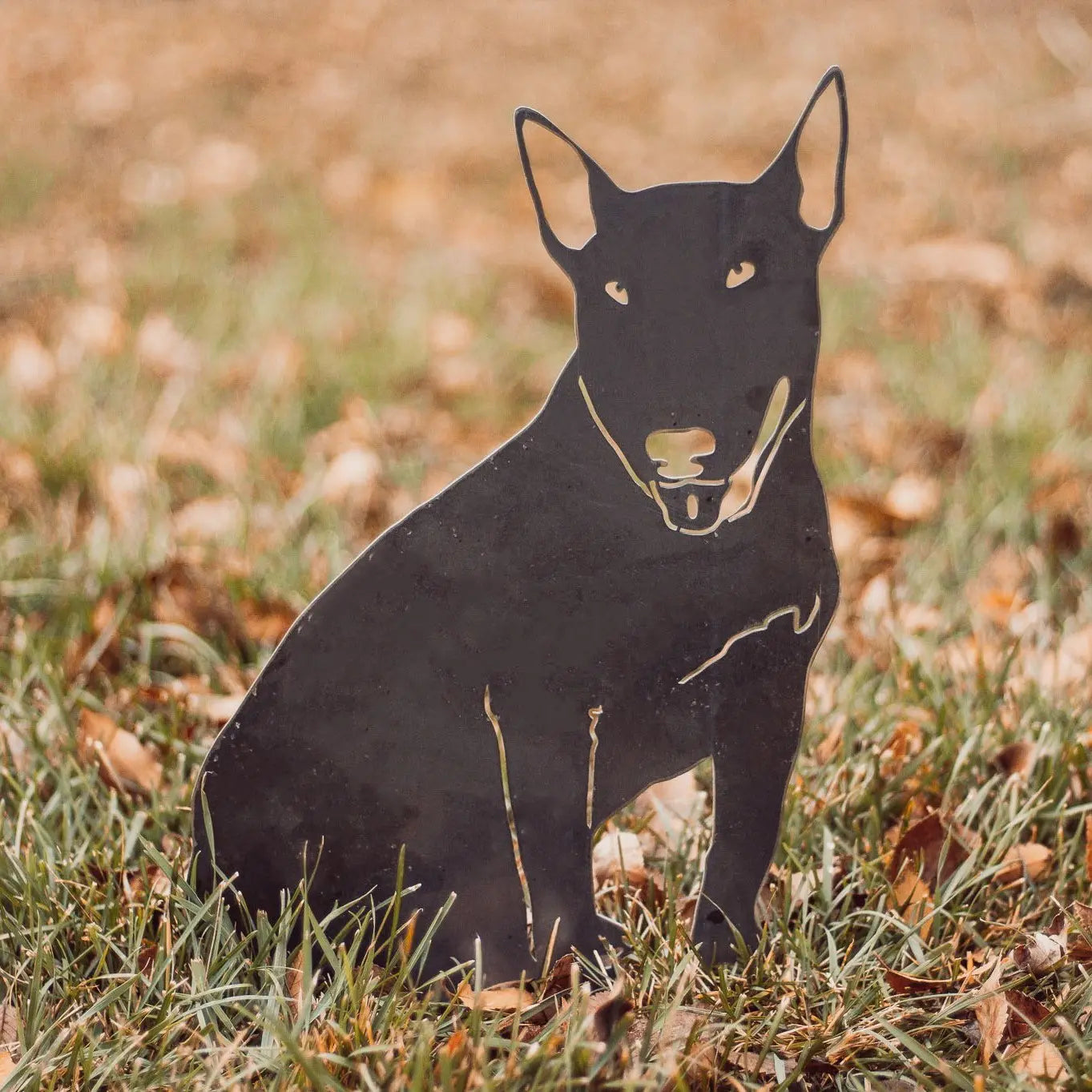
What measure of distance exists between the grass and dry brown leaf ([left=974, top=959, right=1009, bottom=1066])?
3 centimetres

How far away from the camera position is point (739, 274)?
136cm

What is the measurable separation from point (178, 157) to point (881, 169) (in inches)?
138

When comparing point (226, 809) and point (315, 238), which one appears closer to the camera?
point (226, 809)

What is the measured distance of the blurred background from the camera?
2.71 m

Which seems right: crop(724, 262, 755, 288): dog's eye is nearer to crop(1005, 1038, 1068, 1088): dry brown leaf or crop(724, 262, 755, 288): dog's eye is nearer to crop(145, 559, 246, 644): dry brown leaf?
crop(1005, 1038, 1068, 1088): dry brown leaf

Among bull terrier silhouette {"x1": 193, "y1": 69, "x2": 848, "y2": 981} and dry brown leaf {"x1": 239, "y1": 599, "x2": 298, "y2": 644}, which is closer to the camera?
bull terrier silhouette {"x1": 193, "y1": 69, "x2": 848, "y2": 981}

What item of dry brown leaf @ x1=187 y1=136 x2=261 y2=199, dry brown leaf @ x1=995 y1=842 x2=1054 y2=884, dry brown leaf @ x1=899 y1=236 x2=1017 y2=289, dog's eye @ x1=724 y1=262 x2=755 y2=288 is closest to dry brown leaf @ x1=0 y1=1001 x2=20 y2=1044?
dog's eye @ x1=724 y1=262 x2=755 y2=288

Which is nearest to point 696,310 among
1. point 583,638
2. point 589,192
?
point 589,192

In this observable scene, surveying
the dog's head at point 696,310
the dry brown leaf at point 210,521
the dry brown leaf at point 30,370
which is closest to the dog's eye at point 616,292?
the dog's head at point 696,310

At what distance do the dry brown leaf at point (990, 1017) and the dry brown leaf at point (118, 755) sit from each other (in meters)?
1.23

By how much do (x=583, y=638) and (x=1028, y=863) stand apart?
0.79 meters

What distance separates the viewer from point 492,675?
1.42m

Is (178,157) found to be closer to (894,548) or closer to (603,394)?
(894,548)

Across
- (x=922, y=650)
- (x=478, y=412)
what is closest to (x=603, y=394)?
(x=922, y=650)
